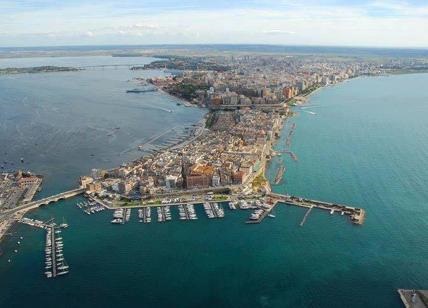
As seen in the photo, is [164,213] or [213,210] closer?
[164,213]

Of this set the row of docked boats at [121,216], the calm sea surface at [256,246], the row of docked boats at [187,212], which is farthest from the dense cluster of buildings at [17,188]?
the row of docked boats at [187,212]

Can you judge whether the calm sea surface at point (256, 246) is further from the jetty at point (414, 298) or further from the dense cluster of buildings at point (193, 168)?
the dense cluster of buildings at point (193, 168)

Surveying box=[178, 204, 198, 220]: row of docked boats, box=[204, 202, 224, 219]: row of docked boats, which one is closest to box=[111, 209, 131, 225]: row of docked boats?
box=[178, 204, 198, 220]: row of docked boats

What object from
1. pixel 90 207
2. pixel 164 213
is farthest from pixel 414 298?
pixel 90 207

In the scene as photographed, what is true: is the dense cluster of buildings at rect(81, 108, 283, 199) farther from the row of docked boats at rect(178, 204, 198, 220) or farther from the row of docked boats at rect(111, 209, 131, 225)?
the row of docked boats at rect(178, 204, 198, 220)

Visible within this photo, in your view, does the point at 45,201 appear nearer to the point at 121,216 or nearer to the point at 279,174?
the point at 121,216

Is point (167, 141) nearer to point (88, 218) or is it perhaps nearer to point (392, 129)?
Answer: point (88, 218)
